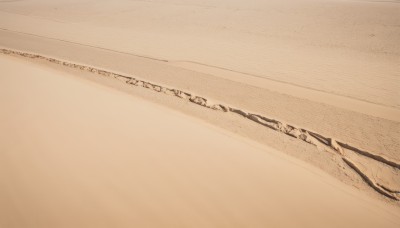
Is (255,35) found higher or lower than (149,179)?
higher

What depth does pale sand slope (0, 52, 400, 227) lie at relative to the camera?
303cm

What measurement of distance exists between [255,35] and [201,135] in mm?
10827

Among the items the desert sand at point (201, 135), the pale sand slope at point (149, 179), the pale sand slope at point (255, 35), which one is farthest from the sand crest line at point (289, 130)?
the pale sand slope at point (255, 35)

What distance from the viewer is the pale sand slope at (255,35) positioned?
8750mm

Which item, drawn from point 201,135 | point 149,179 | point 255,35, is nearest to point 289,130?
point 201,135

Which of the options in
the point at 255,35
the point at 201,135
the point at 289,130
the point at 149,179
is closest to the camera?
the point at 149,179

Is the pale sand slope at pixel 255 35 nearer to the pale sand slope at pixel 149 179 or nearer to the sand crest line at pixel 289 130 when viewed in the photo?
the sand crest line at pixel 289 130

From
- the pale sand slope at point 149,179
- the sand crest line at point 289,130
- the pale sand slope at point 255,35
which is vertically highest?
the pale sand slope at point 255,35

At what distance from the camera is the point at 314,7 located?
66.7ft

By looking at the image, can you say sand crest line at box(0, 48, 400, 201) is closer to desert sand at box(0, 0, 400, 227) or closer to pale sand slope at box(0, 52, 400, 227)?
desert sand at box(0, 0, 400, 227)

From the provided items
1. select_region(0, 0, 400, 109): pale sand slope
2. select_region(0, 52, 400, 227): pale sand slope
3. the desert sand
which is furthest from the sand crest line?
select_region(0, 0, 400, 109): pale sand slope

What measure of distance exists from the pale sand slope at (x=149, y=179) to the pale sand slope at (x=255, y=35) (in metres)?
4.35

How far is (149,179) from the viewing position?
11.6 feet

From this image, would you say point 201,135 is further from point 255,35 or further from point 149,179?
point 255,35
